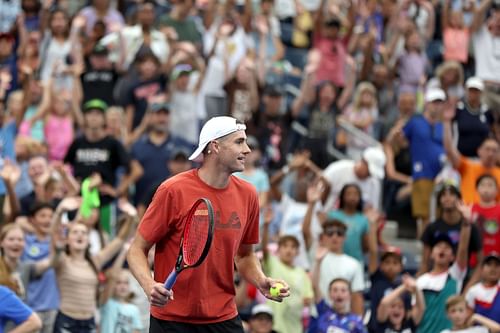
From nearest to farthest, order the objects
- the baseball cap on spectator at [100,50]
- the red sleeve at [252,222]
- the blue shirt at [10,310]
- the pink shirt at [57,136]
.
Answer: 1. the red sleeve at [252,222]
2. the blue shirt at [10,310]
3. the pink shirt at [57,136]
4. the baseball cap on spectator at [100,50]

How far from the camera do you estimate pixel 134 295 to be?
12.5 meters

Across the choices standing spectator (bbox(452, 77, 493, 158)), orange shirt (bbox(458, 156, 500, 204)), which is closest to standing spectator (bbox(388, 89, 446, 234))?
standing spectator (bbox(452, 77, 493, 158))

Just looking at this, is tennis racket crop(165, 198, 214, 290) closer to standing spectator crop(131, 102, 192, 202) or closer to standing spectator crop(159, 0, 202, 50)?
standing spectator crop(131, 102, 192, 202)

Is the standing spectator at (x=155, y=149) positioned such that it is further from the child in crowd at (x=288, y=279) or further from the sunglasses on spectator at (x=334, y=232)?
the sunglasses on spectator at (x=334, y=232)

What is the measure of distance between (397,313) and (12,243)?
11.4 ft

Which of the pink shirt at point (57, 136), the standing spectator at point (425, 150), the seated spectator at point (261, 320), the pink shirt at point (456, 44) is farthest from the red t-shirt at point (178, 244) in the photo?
the pink shirt at point (456, 44)

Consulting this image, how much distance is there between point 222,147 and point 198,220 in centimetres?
62

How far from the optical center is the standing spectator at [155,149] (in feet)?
48.7

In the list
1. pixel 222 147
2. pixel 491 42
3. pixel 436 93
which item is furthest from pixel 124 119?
pixel 222 147

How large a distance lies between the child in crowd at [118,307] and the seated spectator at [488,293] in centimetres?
301

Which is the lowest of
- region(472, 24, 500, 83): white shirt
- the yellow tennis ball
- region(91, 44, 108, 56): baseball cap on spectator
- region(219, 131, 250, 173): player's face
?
the yellow tennis ball

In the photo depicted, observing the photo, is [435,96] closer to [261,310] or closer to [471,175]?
[471,175]

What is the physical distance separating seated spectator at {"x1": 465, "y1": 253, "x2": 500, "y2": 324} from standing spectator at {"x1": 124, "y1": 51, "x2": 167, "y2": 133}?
17.7 feet

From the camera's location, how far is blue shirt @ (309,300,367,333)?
11836mm
